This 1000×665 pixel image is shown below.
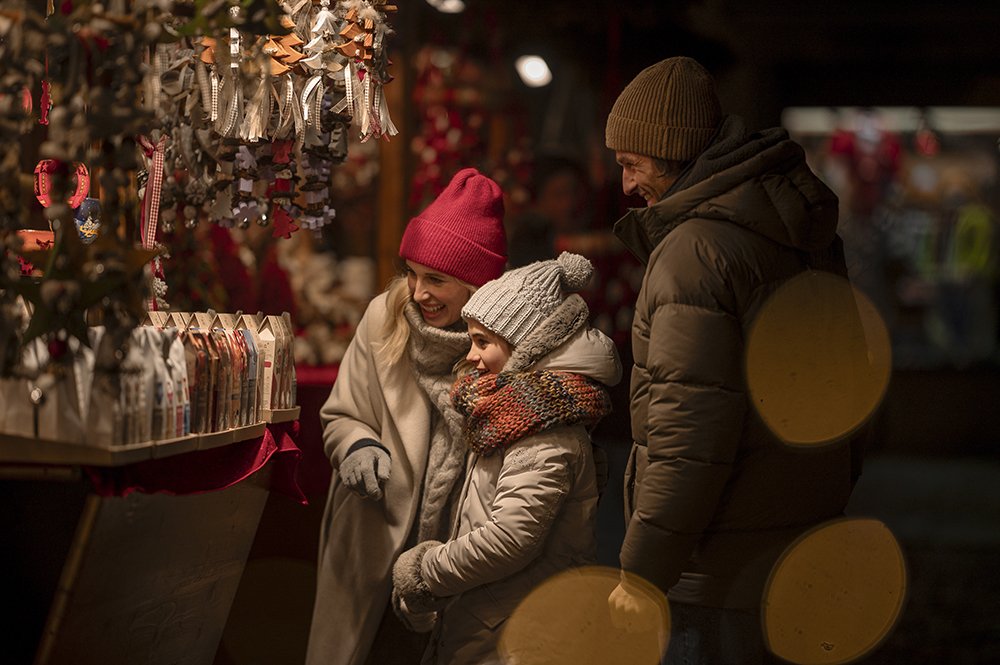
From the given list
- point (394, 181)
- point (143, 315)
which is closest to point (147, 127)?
point (143, 315)

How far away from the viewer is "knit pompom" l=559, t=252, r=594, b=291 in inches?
Answer: 81.5

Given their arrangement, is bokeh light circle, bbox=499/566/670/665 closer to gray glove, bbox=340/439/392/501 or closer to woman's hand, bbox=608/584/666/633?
woman's hand, bbox=608/584/666/633

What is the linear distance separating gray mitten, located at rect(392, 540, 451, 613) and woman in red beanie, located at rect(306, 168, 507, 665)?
12cm

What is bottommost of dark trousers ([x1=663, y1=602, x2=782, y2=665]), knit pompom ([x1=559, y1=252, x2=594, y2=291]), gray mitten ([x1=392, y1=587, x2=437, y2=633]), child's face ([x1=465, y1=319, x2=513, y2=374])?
gray mitten ([x1=392, y1=587, x2=437, y2=633])

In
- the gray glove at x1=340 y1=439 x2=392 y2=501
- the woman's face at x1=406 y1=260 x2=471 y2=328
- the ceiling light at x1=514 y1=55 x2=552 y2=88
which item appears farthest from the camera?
the ceiling light at x1=514 y1=55 x2=552 y2=88

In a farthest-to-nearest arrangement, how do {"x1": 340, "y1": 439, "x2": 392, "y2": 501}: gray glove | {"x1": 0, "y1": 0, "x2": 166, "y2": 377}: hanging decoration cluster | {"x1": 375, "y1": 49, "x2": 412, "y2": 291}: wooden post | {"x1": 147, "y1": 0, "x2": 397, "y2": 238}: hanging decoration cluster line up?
{"x1": 375, "y1": 49, "x2": 412, "y2": 291}: wooden post → {"x1": 340, "y1": 439, "x2": 392, "y2": 501}: gray glove → {"x1": 147, "y1": 0, "x2": 397, "y2": 238}: hanging decoration cluster → {"x1": 0, "y1": 0, "x2": 166, "y2": 377}: hanging decoration cluster

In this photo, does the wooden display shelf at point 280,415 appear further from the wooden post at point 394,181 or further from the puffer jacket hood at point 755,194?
the wooden post at point 394,181

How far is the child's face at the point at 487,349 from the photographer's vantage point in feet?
6.56

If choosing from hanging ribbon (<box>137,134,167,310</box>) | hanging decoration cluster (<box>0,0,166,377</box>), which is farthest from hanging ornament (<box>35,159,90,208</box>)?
hanging decoration cluster (<box>0,0,166,377</box>)

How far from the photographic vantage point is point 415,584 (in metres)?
2.00

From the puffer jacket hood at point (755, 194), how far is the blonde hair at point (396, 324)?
2.21 ft

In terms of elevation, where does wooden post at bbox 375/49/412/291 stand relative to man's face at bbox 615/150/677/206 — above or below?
below

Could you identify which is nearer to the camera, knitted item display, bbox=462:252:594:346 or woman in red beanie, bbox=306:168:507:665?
knitted item display, bbox=462:252:594:346

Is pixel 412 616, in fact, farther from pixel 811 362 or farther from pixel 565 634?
pixel 811 362
